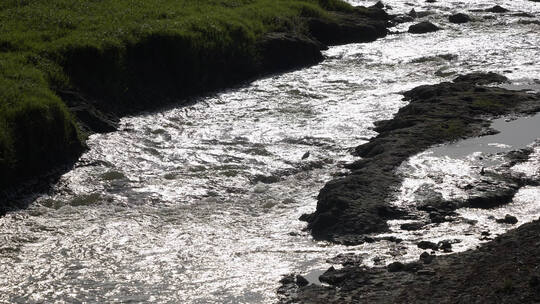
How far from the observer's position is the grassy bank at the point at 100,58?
18.4 metres

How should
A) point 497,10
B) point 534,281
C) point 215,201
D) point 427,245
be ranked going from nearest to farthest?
point 534,281, point 427,245, point 215,201, point 497,10

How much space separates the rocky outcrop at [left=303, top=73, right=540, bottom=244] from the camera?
14.8 metres

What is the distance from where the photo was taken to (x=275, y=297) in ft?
40.8

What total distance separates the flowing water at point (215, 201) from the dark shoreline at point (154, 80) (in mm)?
460

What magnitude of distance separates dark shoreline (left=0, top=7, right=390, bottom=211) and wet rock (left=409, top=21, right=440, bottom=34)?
1.94 metres

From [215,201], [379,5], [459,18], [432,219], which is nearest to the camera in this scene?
[432,219]

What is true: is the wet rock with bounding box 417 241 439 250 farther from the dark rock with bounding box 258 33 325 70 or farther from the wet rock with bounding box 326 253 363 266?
the dark rock with bounding box 258 33 325 70

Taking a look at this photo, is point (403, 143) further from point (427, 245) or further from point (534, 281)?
point (534, 281)

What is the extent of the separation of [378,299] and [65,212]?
7.15m

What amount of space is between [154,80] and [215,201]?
8.23 metres

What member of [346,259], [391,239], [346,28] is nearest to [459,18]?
[346,28]

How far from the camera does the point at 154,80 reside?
24.2 meters

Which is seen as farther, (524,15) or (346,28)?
(524,15)

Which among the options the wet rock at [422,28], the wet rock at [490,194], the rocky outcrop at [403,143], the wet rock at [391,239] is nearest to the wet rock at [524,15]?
the wet rock at [422,28]
